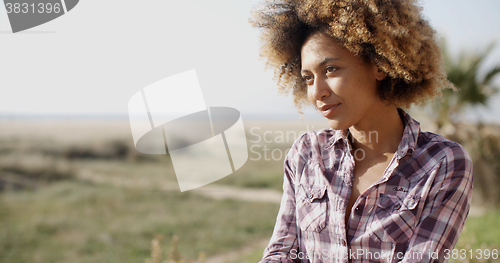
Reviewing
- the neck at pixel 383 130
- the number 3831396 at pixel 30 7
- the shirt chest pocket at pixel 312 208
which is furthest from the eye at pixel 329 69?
the number 3831396 at pixel 30 7

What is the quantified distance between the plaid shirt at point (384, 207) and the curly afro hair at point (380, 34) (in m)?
0.15

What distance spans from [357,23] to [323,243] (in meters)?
0.83

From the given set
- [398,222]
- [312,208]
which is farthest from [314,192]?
[398,222]

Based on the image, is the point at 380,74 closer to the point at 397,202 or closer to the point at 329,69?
the point at 329,69

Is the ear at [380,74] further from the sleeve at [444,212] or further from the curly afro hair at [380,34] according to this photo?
the sleeve at [444,212]

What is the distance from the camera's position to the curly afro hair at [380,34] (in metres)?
1.37

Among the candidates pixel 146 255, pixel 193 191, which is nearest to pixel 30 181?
pixel 193 191

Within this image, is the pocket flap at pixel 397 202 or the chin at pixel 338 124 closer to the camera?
the pocket flap at pixel 397 202

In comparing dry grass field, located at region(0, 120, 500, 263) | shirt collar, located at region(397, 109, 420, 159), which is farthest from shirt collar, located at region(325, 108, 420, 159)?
dry grass field, located at region(0, 120, 500, 263)

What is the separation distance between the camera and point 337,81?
1366mm

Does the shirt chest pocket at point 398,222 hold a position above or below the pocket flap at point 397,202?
below

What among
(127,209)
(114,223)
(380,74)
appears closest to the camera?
(380,74)

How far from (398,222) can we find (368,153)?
1.12 feet

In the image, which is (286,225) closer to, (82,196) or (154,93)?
(154,93)
